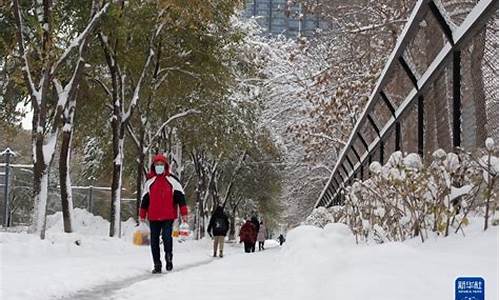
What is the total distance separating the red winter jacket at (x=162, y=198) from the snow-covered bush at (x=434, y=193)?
3.12 metres

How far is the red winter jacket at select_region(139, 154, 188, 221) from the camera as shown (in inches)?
381

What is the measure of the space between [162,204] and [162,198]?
8 centimetres

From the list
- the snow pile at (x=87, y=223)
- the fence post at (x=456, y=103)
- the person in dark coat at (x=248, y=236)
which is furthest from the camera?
the person in dark coat at (x=248, y=236)

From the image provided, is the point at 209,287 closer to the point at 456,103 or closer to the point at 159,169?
the point at 456,103

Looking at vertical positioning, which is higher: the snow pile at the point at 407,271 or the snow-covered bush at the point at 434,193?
the snow-covered bush at the point at 434,193

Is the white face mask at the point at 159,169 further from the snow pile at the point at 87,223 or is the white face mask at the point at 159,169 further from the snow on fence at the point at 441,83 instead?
the snow pile at the point at 87,223

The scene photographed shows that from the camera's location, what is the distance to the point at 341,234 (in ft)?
34.0

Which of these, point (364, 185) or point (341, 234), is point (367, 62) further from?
point (364, 185)

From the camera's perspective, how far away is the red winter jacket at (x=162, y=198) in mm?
9688

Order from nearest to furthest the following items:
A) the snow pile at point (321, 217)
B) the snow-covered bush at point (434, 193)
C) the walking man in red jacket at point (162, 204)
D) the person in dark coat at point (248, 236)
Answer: the snow-covered bush at point (434, 193)
the walking man in red jacket at point (162, 204)
the snow pile at point (321, 217)
the person in dark coat at point (248, 236)

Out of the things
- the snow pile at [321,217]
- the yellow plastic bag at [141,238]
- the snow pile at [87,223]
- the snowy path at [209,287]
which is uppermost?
the snow pile at [321,217]

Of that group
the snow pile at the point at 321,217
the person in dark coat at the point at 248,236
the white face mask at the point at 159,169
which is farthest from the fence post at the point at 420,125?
the person in dark coat at the point at 248,236

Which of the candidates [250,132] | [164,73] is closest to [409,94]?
[164,73]

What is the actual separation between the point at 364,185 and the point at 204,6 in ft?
28.2
